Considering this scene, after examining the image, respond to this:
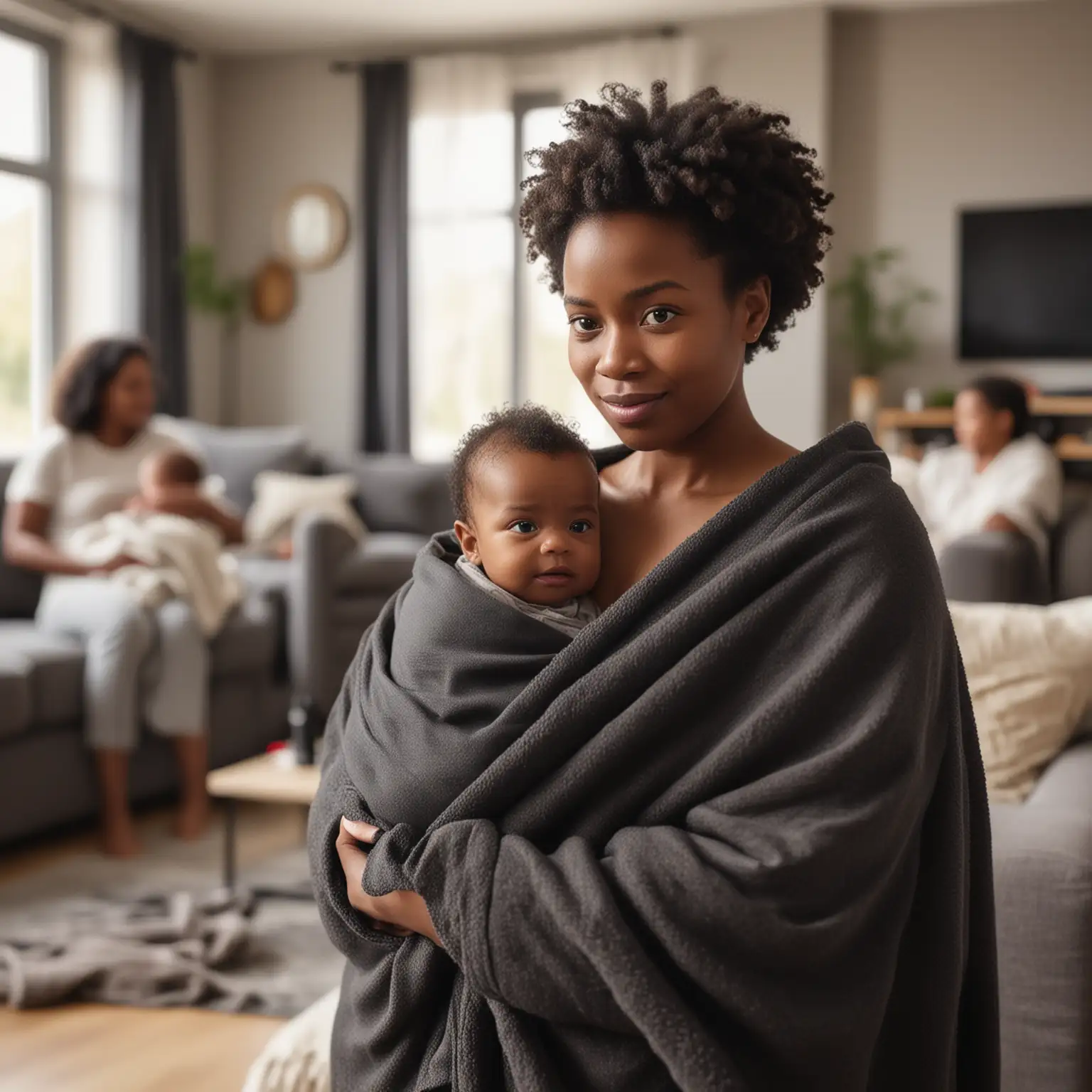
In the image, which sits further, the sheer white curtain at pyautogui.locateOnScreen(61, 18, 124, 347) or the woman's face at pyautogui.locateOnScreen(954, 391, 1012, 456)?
the sheer white curtain at pyautogui.locateOnScreen(61, 18, 124, 347)

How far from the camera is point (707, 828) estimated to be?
3.09ft

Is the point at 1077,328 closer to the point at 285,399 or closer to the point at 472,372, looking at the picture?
the point at 472,372

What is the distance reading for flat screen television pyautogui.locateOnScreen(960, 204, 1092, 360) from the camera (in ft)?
21.0

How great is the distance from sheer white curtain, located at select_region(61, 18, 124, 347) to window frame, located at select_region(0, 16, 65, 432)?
3cm

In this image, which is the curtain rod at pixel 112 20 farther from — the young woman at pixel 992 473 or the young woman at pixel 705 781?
the young woman at pixel 705 781

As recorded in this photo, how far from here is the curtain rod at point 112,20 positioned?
607 cm

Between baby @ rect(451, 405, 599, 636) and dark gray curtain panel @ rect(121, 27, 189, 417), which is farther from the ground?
dark gray curtain panel @ rect(121, 27, 189, 417)

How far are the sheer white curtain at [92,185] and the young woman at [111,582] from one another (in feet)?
7.85

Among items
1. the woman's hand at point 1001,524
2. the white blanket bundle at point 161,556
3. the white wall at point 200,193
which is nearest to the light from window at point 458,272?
the white wall at point 200,193

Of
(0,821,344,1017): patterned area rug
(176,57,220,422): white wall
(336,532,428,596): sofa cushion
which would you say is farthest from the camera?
(176,57,220,422): white wall

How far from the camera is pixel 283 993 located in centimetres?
259

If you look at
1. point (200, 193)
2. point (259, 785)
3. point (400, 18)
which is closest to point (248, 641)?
point (259, 785)

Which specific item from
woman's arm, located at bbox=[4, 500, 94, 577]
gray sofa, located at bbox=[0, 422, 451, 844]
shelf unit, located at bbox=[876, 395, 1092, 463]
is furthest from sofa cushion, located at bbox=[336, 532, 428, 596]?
shelf unit, located at bbox=[876, 395, 1092, 463]

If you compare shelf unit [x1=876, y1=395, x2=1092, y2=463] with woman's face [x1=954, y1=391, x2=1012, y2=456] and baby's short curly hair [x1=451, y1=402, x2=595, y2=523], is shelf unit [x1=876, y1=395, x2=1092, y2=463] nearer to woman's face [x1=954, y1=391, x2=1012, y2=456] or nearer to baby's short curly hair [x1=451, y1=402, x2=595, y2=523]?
woman's face [x1=954, y1=391, x2=1012, y2=456]
